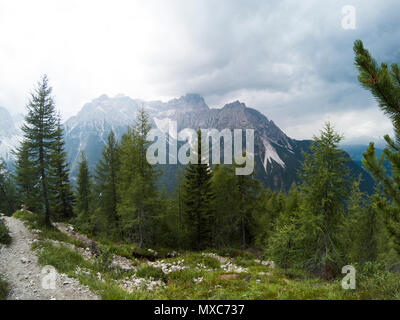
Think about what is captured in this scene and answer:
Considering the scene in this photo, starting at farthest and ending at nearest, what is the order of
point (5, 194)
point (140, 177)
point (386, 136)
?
1. point (5, 194)
2. point (140, 177)
3. point (386, 136)

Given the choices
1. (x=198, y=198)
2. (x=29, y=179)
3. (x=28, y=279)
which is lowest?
(x=28, y=279)

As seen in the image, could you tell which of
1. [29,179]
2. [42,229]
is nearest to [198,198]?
[42,229]

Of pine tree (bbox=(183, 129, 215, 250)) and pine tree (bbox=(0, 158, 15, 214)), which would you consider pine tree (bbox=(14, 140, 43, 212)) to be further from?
pine tree (bbox=(0, 158, 15, 214))

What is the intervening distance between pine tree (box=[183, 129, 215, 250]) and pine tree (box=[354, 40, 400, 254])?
20167 mm

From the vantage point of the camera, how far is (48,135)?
53.5 feet

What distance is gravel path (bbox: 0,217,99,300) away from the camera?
23.1ft

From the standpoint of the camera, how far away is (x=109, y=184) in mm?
25078

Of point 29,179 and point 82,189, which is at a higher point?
point 29,179

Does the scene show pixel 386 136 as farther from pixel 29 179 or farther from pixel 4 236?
pixel 29 179

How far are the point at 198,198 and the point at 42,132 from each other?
57.1 ft

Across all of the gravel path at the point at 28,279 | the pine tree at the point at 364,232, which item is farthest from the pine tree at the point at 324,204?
the gravel path at the point at 28,279

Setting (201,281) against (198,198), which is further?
(198,198)

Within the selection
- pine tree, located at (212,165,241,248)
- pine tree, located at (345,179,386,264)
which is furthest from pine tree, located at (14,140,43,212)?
pine tree, located at (345,179,386,264)
